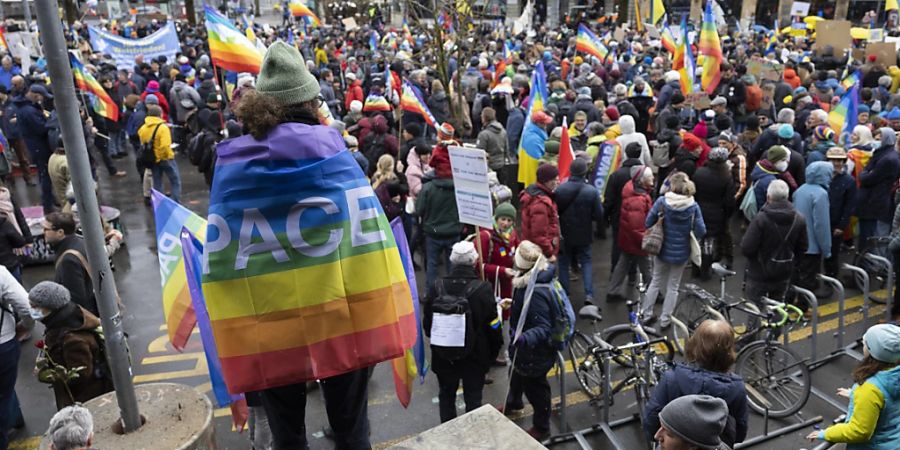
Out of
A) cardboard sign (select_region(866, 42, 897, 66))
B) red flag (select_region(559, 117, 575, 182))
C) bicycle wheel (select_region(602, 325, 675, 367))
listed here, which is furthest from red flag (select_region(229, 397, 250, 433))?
cardboard sign (select_region(866, 42, 897, 66))

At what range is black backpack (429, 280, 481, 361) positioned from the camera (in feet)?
17.6

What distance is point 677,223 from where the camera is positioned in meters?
7.73

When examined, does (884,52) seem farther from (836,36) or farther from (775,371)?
(775,371)

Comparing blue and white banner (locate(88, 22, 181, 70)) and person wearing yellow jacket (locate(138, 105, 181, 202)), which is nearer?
person wearing yellow jacket (locate(138, 105, 181, 202))

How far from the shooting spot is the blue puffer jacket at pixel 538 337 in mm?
5484

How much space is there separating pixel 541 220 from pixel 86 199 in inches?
192

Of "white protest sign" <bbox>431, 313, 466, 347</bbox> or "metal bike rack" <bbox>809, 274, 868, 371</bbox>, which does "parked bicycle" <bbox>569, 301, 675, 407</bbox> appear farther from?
"metal bike rack" <bbox>809, 274, 868, 371</bbox>

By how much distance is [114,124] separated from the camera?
1634cm

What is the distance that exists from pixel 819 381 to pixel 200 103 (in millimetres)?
13021

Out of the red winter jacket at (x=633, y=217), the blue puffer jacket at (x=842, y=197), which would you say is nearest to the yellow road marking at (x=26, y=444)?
the red winter jacket at (x=633, y=217)

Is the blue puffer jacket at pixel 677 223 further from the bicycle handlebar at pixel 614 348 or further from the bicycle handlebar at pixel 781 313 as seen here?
the bicycle handlebar at pixel 614 348

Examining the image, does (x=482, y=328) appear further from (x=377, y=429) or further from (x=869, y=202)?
(x=869, y=202)

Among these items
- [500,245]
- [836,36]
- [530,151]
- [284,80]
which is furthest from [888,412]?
[836,36]

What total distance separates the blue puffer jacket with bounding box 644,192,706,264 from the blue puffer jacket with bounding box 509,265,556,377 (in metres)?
2.62
